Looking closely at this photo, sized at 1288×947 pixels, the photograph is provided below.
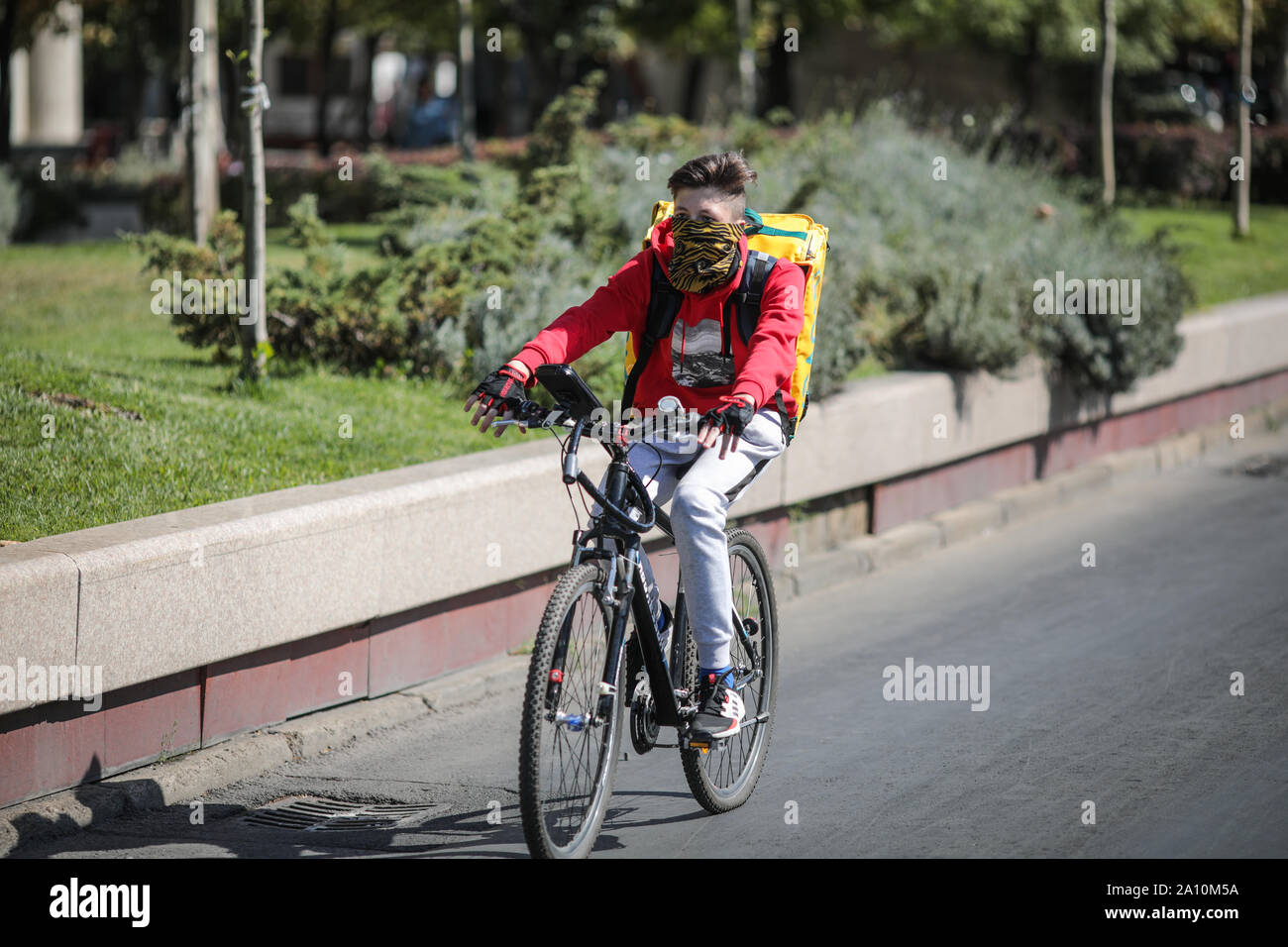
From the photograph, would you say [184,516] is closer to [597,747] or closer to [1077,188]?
[597,747]

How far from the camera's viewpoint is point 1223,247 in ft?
62.3

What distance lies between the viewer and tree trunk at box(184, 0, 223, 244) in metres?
12.6

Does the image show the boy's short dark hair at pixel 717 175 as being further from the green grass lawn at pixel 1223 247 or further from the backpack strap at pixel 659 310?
the green grass lawn at pixel 1223 247

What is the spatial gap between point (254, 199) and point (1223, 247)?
14.1m

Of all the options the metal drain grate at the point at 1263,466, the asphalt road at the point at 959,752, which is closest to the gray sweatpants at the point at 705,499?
the asphalt road at the point at 959,752

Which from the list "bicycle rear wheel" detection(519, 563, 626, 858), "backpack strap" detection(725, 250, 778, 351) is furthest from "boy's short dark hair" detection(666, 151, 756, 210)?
"bicycle rear wheel" detection(519, 563, 626, 858)

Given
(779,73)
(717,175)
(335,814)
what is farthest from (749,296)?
(779,73)

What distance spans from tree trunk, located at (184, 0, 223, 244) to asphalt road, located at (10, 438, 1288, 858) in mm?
7140

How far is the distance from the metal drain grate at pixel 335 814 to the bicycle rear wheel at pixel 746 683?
36.4 inches

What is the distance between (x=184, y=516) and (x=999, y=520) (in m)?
5.78

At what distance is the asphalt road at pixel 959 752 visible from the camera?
4.99 m

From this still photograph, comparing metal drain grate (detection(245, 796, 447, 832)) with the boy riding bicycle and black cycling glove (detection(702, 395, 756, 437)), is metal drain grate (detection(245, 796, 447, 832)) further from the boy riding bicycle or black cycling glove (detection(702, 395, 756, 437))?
black cycling glove (detection(702, 395, 756, 437))

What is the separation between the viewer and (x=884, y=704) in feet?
21.6
